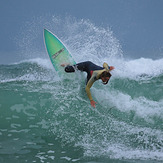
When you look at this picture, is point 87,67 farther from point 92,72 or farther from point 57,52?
point 57,52

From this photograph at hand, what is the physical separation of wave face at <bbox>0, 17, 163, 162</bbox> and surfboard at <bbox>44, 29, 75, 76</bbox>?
1.06 feet

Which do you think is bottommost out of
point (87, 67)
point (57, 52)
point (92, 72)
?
point (92, 72)

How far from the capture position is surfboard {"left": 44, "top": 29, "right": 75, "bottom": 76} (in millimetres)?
5977

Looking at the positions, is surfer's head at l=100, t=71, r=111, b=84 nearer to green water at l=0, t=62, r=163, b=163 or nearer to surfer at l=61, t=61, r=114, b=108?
surfer at l=61, t=61, r=114, b=108

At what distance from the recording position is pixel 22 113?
453 cm

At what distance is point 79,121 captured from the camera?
4.26m

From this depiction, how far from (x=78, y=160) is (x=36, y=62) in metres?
10.2

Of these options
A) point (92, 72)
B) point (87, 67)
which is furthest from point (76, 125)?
point (87, 67)

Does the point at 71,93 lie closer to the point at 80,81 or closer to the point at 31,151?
the point at 80,81

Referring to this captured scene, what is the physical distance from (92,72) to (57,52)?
2129mm

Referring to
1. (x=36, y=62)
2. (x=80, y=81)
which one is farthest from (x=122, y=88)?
(x=36, y=62)

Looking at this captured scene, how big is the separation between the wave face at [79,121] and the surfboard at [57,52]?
1.06 feet

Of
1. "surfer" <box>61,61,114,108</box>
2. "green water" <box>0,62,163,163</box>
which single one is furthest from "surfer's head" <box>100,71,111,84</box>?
"green water" <box>0,62,163,163</box>

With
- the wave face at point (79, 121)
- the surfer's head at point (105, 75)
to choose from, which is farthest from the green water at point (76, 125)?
the surfer's head at point (105, 75)
